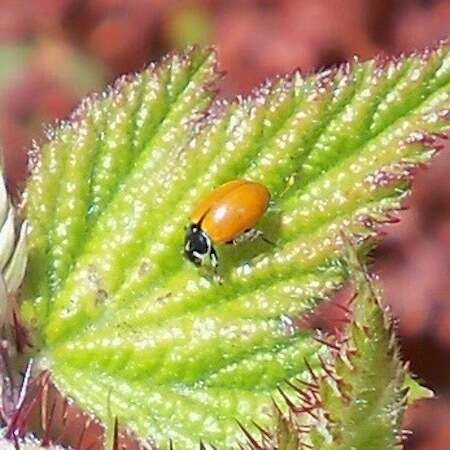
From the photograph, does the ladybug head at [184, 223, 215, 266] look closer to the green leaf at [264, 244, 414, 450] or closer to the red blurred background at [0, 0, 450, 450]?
the green leaf at [264, 244, 414, 450]

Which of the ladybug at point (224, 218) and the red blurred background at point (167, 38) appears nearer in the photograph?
the ladybug at point (224, 218)

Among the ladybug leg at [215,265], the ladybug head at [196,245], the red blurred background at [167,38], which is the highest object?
the red blurred background at [167,38]

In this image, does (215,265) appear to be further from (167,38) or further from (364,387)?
(167,38)

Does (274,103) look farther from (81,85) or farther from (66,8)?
(66,8)

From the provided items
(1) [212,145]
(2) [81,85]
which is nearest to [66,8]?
(2) [81,85]

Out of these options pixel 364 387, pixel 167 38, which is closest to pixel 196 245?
pixel 364 387

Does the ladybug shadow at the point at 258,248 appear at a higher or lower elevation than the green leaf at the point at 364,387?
higher

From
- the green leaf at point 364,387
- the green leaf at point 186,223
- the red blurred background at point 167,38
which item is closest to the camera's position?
the green leaf at point 364,387

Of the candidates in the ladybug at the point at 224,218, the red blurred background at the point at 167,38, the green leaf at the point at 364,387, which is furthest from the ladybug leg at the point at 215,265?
the red blurred background at the point at 167,38

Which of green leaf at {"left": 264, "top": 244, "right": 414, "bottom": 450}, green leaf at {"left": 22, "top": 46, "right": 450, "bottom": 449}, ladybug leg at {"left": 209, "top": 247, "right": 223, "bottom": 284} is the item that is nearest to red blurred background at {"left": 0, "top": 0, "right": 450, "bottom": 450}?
green leaf at {"left": 22, "top": 46, "right": 450, "bottom": 449}

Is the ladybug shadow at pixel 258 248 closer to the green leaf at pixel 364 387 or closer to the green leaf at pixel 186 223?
the green leaf at pixel 186 223
